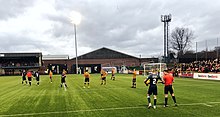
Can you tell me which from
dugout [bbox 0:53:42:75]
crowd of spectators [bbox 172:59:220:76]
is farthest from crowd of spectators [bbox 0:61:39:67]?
crowd of spectators [bbox 172:59:220:76]

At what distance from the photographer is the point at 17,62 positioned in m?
92.8

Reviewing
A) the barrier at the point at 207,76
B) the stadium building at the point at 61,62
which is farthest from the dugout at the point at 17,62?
the barrier at the point at 207,76

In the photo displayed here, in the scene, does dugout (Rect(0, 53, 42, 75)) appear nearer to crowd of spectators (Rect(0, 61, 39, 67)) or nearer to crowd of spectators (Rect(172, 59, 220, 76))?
crowd of spectators (Rect(0, 61, 39, 67))

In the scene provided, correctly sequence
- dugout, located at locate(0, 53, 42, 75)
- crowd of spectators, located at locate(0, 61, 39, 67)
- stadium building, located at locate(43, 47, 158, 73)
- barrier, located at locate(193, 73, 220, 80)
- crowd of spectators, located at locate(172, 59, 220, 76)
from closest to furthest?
barrier, located at locate(193, 73, 220, 80) → crowd of spectators, located at locate(172, 59, 220, 76) → dugout, located at locate(0, 53, 42, 75) → crowd of spectators, located at locate(0, 61, 39, 67) → stadium building, located at locate(43, 47, 158, 73)

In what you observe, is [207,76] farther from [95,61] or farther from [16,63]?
[16,63]

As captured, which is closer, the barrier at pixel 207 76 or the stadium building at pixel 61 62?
the barrier at pixel 207 76

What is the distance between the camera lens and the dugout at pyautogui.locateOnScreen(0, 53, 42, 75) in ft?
294

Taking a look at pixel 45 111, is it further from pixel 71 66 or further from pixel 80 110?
pixel 71 66

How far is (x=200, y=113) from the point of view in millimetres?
12016

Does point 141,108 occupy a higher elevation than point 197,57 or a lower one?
lower

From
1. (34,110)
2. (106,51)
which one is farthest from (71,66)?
(34,110)

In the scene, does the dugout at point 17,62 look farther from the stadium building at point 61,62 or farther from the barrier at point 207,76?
the barrier at point 207,76

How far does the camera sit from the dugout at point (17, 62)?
89625 millimetres

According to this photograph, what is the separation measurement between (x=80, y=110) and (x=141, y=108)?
10.2ft
